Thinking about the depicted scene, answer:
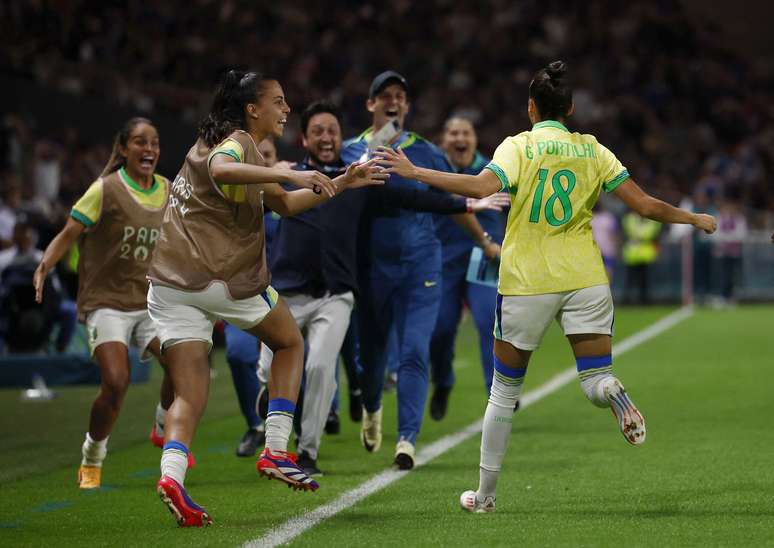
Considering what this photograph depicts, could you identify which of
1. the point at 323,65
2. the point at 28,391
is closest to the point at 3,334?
the point at 28,391

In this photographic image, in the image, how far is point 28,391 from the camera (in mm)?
13180

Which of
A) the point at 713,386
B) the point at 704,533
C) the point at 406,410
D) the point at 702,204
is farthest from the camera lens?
the point at 702,204

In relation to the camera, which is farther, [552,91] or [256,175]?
[552,91]

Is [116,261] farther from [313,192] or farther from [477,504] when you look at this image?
[477,504]

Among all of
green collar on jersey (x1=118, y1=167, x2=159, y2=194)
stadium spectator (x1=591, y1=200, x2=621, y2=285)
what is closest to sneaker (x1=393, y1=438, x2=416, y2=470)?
green collar on jersey (x1=118, y1=167, x2=159, y2=194)

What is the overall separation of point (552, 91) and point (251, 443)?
12.0 ft

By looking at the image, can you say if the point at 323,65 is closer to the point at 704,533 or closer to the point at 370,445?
the point at 370,445

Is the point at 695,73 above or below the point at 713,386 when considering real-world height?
above

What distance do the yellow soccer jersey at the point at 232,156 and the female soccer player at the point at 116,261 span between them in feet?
5.81

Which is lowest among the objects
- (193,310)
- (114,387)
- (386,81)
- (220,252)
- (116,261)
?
(114,387)

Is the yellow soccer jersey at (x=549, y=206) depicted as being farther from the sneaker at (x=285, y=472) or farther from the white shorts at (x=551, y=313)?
the sneaker at (x=285, y=472)

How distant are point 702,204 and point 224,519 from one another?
21.3 m

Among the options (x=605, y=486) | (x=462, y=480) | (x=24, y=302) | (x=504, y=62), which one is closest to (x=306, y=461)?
(x=462, y=480)

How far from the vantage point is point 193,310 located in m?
6.48
